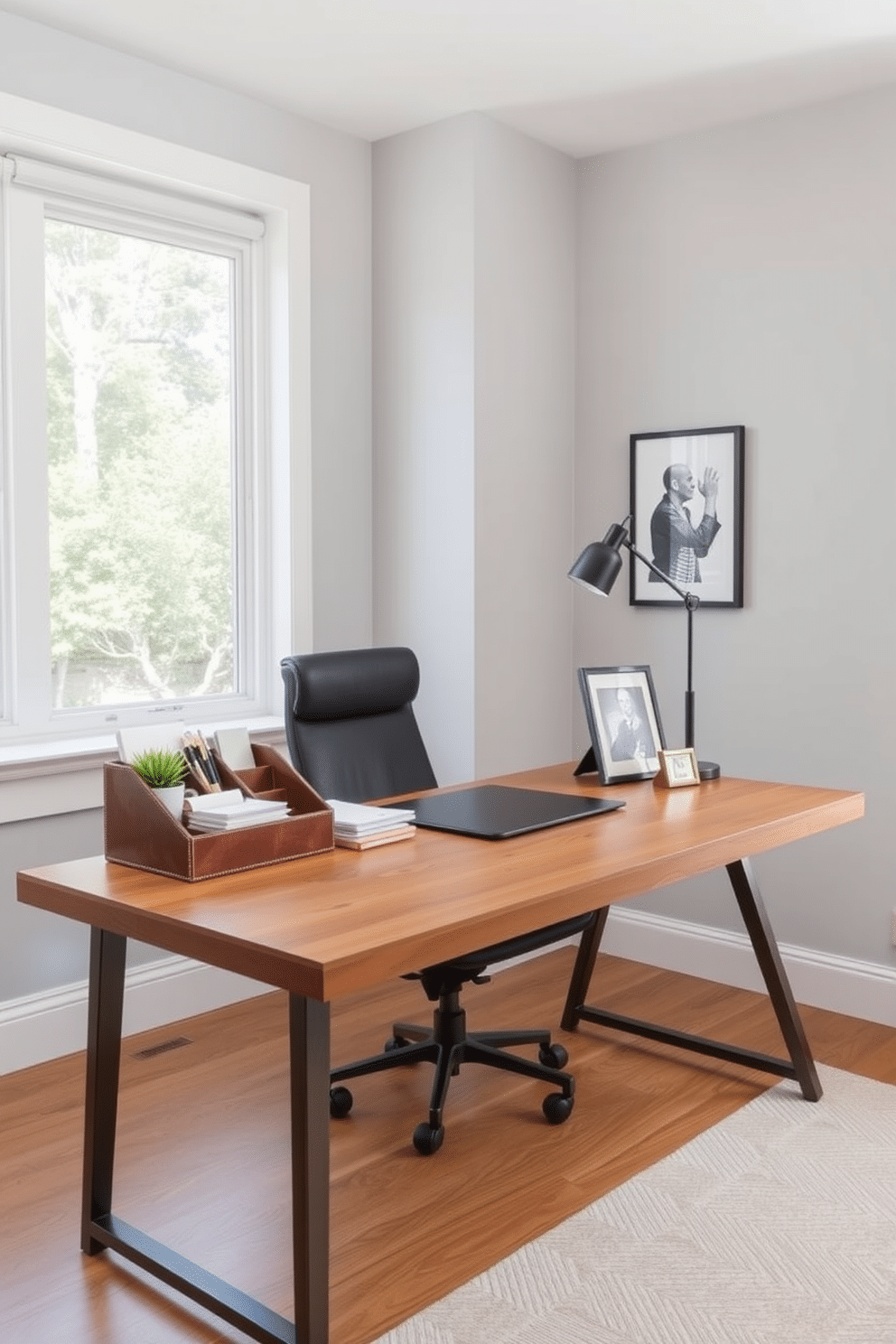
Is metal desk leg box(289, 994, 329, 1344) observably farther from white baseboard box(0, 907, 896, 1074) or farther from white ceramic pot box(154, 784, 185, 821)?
white baseboard box(0, 907, 896, 1074)

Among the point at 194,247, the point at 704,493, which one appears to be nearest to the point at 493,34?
the point at 194,247

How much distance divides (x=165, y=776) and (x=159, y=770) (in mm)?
16

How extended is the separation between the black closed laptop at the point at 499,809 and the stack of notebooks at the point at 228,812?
39 centimetres

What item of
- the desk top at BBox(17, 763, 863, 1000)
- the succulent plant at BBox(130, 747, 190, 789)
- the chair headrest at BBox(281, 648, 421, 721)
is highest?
the chair headrest at BBox(281, 648, 421, 721)

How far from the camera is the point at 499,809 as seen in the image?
2518 mm

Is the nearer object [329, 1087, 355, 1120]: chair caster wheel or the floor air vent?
[329, 1087, 355, 1120]: chair caster wheel

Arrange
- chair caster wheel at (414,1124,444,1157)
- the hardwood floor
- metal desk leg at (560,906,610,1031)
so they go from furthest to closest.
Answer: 1. metal desk leg at (560,906,610,1031)
2. chair caster wheel at (414,1124,444,1157)
3. the hardwood floor

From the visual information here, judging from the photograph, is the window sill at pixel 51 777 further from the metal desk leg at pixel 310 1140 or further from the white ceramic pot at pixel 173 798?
the metal desk leg at pixel 310 1140

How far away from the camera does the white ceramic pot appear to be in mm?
2018

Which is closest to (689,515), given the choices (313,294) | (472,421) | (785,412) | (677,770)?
(785,412)

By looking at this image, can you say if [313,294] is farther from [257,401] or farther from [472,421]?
[472,421]

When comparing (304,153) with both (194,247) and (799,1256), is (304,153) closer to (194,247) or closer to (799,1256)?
(194,247)

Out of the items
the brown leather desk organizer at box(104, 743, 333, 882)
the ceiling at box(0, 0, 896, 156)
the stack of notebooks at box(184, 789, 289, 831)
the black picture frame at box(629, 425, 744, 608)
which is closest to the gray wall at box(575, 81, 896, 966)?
the black picture frame at box(629, 425, 744, 608)

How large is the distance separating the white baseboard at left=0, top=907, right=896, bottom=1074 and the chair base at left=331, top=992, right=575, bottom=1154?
712mm
